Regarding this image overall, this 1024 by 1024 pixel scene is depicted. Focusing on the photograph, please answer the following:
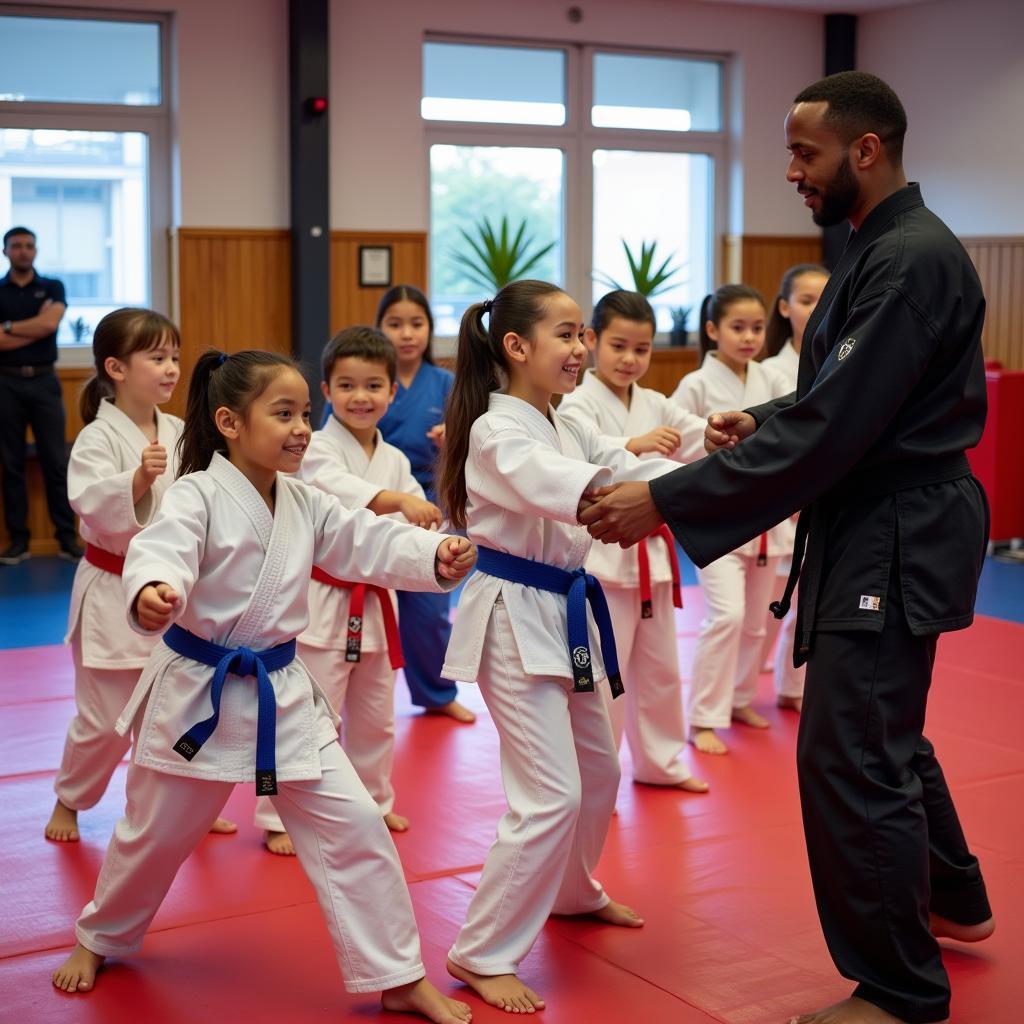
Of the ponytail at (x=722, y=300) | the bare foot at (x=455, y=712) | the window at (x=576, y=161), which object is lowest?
the bare foot at (x=455, y=712)

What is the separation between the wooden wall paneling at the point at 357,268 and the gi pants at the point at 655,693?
531 cm

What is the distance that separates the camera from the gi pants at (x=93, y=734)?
350 cm

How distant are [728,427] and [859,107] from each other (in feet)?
2.32

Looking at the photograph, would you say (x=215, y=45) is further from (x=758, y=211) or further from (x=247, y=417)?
(x=247, y=417)

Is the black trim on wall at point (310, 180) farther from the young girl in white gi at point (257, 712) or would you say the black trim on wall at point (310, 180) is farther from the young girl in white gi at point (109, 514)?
the young girl in white gi at point (257, 712)

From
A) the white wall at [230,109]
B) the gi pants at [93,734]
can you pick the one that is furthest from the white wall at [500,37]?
the gi pants at [93,734]

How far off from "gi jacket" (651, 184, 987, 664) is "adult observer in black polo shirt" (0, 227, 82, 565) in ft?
20.2

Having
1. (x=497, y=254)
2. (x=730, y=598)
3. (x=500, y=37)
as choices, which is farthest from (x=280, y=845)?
(x=500, y=37)

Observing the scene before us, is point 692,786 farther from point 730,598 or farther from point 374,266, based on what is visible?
point 374,266

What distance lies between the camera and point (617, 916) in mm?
3066

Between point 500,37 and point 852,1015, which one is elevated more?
point 500,37

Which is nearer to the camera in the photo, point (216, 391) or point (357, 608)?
point (216, 391)

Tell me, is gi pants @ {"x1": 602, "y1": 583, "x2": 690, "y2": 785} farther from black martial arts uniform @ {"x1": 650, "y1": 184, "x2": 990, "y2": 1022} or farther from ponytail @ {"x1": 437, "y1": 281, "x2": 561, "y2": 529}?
black martial arts uniform @ {"x1": 650, "y1": 184, "x2": 990, "y2": 1022}

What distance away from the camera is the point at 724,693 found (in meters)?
4.54
